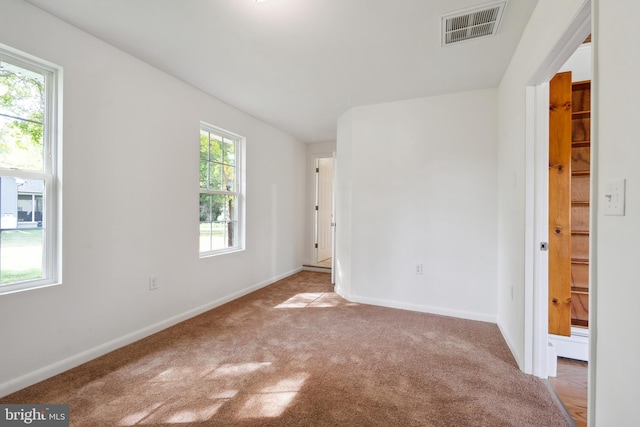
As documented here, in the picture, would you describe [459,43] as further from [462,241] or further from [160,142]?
[160,142]

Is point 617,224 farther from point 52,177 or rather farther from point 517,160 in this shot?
point 52,177

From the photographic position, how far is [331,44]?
2.21 m

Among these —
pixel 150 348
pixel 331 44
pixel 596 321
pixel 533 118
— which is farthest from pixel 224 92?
pixel 596 321

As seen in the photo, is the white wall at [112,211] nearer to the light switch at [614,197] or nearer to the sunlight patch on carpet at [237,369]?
the sunlight patch on carpet at [237,369]

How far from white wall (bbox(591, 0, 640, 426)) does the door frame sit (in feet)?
3.29

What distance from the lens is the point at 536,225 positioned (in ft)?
6.42

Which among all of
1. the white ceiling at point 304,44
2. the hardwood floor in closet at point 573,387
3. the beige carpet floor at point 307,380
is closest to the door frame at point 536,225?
the hardwood floor in closet at point 573,387

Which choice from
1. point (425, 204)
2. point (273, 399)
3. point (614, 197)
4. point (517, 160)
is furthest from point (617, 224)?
point (425, 204)

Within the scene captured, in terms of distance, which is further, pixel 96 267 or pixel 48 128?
pixel 96 267

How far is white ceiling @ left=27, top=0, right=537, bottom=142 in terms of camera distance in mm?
1821

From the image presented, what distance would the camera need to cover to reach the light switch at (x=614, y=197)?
91 centimetres

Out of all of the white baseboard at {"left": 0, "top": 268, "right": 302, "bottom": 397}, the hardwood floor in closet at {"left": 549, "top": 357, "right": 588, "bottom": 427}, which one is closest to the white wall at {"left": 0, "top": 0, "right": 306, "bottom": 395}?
the white baseboard at {"left": 0, "top": 268, "right": 302, "bottom": 397}

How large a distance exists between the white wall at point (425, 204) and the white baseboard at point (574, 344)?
703mm

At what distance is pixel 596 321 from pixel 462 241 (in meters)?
2.12
